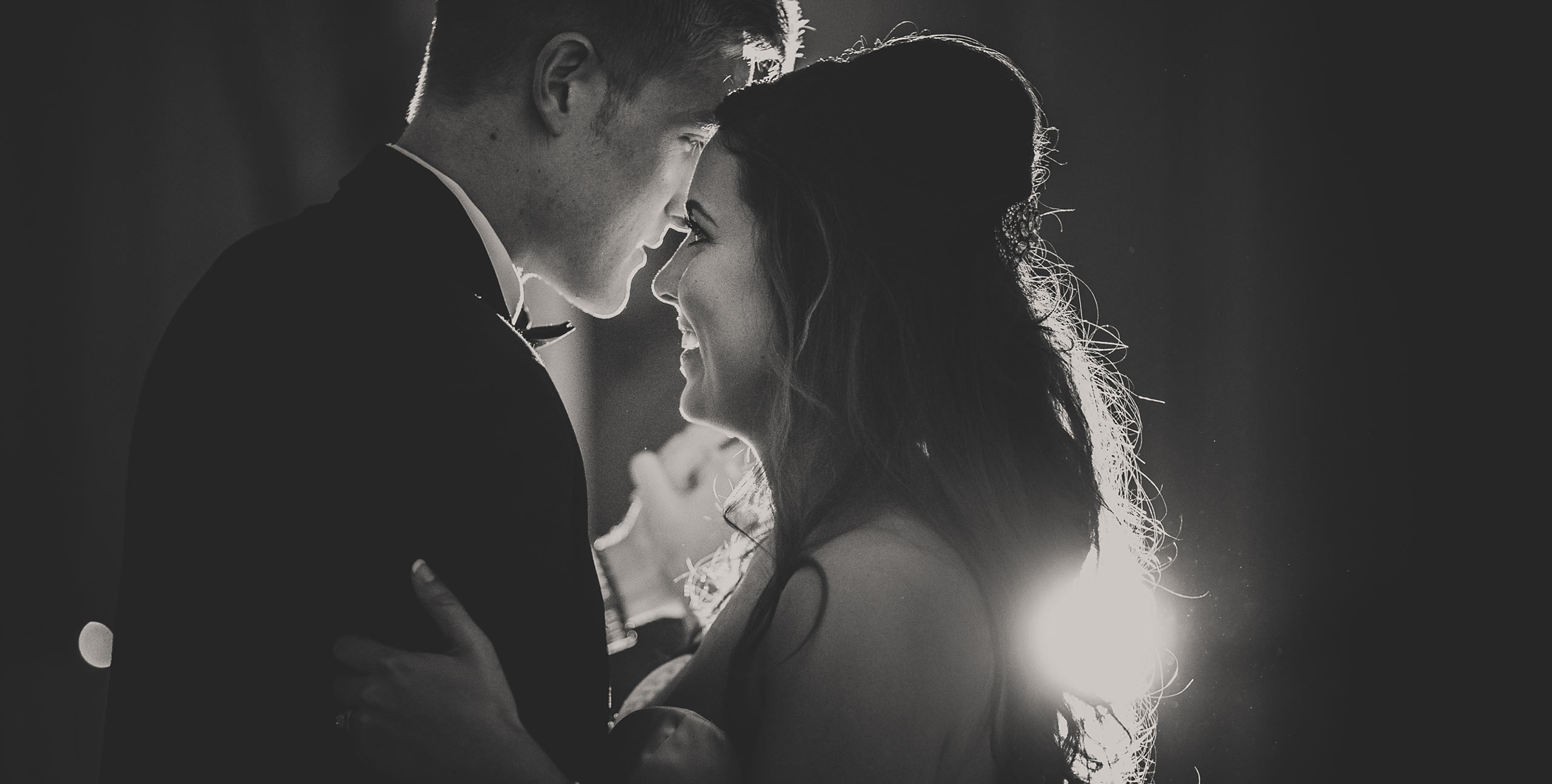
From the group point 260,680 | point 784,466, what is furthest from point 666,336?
point 260,680

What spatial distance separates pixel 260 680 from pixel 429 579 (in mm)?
169

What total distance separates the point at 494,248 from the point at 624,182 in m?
0.28

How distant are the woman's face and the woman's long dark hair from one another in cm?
2

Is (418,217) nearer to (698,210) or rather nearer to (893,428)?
(698,210)

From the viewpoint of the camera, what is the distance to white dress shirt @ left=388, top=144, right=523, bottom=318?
42.6 inches

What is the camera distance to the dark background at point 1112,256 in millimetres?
2131

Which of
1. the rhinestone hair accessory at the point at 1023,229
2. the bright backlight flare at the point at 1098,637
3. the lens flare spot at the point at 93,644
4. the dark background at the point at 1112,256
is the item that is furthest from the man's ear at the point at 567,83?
the lens flare spot at the point at 93,644

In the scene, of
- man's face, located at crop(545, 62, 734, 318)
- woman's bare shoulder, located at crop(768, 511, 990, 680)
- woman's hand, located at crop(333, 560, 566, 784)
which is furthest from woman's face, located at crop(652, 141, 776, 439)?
woman's hand, located at crop(333, 560, 566, 784)

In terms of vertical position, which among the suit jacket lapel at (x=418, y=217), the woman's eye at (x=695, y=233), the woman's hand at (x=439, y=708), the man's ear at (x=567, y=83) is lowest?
the woman's hand at (x=439, y=708)

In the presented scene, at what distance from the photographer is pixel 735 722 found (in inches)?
42.1

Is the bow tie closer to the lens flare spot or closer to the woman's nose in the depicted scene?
the woman's nose

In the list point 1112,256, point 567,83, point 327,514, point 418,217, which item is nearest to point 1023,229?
point 567,83

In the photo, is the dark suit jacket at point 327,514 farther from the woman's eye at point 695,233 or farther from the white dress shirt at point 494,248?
the woman's eye at point 695,233

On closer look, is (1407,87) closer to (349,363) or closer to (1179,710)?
(1179,710)
